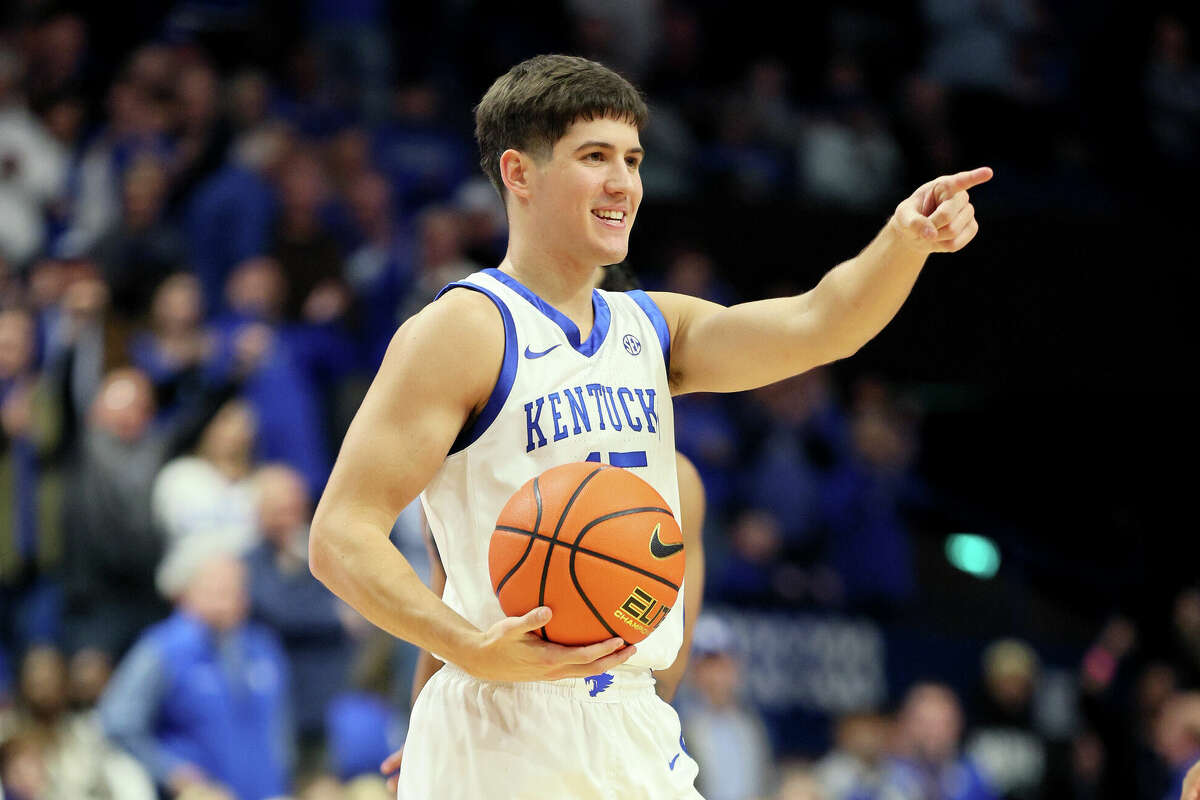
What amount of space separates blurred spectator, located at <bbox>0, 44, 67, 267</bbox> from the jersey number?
6.74m

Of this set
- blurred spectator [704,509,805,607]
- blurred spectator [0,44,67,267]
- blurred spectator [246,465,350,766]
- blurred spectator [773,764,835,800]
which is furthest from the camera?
blurred spectator [704,509,805,607]

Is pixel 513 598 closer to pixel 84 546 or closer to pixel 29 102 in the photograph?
pixel 84 546

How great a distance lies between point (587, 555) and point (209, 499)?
5.98 m

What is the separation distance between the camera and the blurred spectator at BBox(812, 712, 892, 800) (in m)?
10.4

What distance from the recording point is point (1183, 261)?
13.5 metres

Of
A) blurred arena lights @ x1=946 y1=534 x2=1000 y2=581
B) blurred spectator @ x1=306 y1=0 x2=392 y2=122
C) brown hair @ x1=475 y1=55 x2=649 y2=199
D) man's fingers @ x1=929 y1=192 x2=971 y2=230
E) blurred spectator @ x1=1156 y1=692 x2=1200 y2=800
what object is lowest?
blurred spectator @ x1=1156 y1=692 x2=1200 y2=800

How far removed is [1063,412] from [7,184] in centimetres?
890

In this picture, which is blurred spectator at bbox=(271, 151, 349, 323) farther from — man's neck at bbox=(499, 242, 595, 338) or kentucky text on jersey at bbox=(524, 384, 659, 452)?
kentucky text on jersey at bbox=(524, 384, 659, 452)

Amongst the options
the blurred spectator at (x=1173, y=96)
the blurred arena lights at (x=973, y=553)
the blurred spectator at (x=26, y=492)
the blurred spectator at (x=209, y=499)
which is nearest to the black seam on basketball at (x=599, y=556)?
the blurred spectator at (x=209, y=499)

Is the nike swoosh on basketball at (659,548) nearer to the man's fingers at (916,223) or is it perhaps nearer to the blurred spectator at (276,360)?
the man's fingers at (916,223)

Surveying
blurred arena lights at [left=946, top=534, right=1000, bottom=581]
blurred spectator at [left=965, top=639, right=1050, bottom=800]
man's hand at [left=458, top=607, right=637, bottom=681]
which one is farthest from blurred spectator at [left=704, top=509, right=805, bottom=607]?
man's hand at [left=458, top=607, right=637, bottom=681]

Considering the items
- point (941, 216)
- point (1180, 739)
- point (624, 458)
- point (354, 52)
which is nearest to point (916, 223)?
A: point (941, 216)

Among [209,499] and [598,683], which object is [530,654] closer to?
[598,683]

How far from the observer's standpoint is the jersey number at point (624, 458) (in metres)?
3.67
